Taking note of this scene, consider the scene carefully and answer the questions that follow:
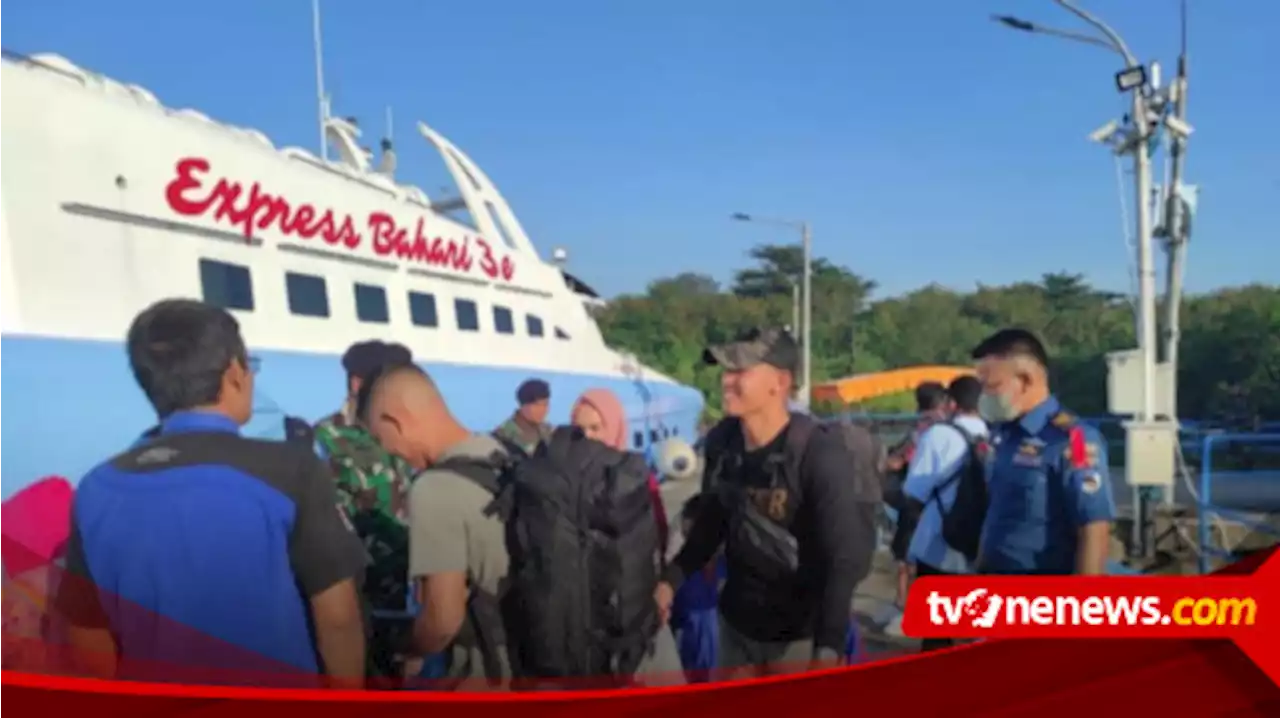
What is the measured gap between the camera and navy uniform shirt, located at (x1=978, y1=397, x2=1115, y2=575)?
2471 millimetres

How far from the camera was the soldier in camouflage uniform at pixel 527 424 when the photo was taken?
2404 mm

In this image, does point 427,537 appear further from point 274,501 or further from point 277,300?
point 277,300

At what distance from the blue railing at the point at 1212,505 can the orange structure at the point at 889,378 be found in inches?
22.9

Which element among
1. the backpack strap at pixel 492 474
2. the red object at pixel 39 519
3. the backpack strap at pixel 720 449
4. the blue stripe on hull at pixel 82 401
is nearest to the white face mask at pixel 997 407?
the backpack strap at pixel 720 449

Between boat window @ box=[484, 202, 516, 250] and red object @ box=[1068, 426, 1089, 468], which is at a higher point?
boat window @ box=[484, 202, 516, 250]

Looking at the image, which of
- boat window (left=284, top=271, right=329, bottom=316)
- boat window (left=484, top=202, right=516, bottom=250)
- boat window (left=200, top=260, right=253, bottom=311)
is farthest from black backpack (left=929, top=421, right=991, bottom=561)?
boat window (left=200, top=260, right=253, bottom=311)

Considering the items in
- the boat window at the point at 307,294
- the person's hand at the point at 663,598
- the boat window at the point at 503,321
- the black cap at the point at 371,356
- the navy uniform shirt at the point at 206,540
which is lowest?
the person's hand at the point at 663,598

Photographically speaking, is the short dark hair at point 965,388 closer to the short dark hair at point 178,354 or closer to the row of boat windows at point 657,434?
the row of boat windows at point 657,434

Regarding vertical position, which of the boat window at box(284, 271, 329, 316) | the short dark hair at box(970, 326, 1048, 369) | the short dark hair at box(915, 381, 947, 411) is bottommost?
the short dark hair at box(915, 381, 947, 411)

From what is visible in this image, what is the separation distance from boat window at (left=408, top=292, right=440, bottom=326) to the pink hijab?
1.23 feet

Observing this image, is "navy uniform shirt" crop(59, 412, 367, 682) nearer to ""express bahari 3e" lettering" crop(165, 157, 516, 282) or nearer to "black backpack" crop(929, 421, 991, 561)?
""express bahari 3e" lettering" crop(165, 157, 516, 282)

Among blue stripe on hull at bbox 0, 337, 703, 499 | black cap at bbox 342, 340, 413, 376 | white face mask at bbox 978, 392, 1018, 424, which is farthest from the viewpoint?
white face mask at bbox 978, 392, 1018, 424

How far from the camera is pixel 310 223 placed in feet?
7.94

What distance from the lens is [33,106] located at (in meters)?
2.32
